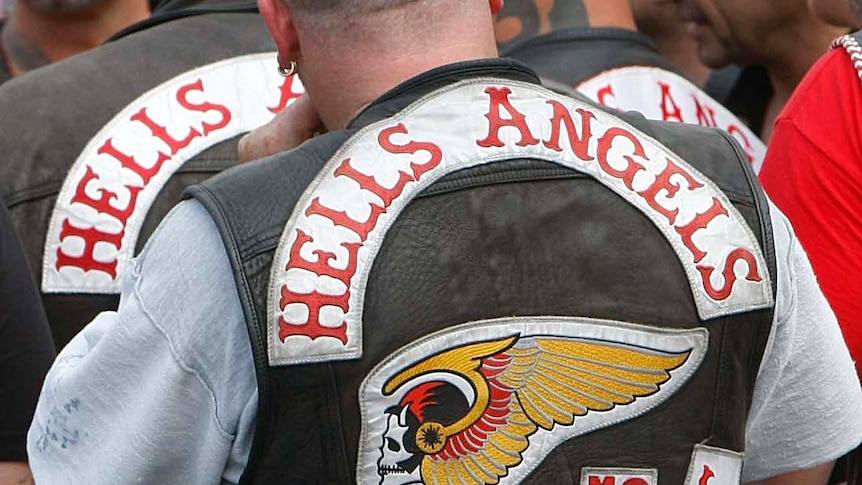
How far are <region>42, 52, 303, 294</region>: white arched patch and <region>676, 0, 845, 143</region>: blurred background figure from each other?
4.32ft

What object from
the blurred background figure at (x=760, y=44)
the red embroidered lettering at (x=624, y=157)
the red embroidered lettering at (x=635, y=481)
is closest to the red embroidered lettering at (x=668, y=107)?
the blurred background figure at (x=760, y=44)

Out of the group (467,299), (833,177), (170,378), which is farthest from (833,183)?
(170,378)

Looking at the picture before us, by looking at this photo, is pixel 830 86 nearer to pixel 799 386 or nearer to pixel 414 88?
pixel 799 386

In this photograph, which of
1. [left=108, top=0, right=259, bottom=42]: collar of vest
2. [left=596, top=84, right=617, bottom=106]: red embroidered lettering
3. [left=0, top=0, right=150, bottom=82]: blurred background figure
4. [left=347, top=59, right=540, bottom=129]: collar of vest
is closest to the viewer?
[left=347, top=59, right=540, bottom=129]: collar of vest

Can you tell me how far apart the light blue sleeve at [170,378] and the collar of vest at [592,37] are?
5.05 ft

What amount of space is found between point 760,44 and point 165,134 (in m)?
1.48

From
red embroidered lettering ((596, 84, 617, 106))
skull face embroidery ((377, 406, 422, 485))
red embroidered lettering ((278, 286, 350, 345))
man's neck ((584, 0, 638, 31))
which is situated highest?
man's neck ((584, 0, 638, 31))

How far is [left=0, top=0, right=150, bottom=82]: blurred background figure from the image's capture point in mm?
3027

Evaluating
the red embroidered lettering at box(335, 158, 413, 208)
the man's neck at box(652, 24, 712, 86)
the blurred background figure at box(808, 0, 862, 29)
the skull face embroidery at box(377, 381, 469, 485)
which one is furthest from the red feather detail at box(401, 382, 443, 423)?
the man's neck at box(652, 24, 712, 86)

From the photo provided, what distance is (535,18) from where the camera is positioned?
297 centimetres

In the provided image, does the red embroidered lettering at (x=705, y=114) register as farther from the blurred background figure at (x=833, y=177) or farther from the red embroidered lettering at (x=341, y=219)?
the red embroidered lettering at (x=341, y=219)

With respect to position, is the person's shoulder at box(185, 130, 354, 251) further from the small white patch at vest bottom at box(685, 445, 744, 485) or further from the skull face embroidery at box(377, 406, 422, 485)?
the small white patch at vest bottom at box(685, 445, 744, 485)

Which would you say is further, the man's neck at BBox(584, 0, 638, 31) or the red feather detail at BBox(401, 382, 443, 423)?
the man's neck at BBox(584, 0, 638, 31)

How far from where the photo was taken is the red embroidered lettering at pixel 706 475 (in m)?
1.67
